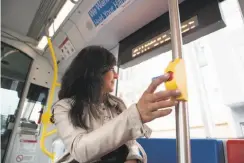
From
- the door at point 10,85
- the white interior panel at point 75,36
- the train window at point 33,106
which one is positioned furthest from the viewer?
the train window at point 33,106

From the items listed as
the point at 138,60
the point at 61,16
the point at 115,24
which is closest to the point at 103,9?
the point at 115,24

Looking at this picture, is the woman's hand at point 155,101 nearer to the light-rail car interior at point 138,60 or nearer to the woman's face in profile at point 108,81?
the light-rail car interior at point 138,60

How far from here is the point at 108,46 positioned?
214 cm

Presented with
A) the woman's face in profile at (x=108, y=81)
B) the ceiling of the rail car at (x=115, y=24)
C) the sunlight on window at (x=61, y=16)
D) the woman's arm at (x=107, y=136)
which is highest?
the sunlight on window at (x=61, y=16)

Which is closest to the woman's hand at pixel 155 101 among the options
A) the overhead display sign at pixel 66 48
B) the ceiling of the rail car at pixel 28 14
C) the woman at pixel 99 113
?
the woman at pixel 99 113

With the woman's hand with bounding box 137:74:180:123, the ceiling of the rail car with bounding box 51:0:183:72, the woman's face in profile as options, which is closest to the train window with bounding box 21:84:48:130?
the ceiling of the rail car with bounding box 51:0:183:72

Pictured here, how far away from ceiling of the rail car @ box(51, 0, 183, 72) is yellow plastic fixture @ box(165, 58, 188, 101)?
121 centimetres

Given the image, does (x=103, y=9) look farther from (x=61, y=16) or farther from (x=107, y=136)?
(x=107, y=136)

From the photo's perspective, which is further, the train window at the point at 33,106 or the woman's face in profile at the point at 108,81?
the train window at the point at 33,106

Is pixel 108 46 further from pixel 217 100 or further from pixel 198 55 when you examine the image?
pixel 217 100

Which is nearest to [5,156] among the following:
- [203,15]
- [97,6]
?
[97,6]

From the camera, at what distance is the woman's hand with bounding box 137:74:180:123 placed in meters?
0.43

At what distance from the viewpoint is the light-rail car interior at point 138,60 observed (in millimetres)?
1273

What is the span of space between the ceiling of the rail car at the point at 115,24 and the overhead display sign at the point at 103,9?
Answer: 0.38 feet
